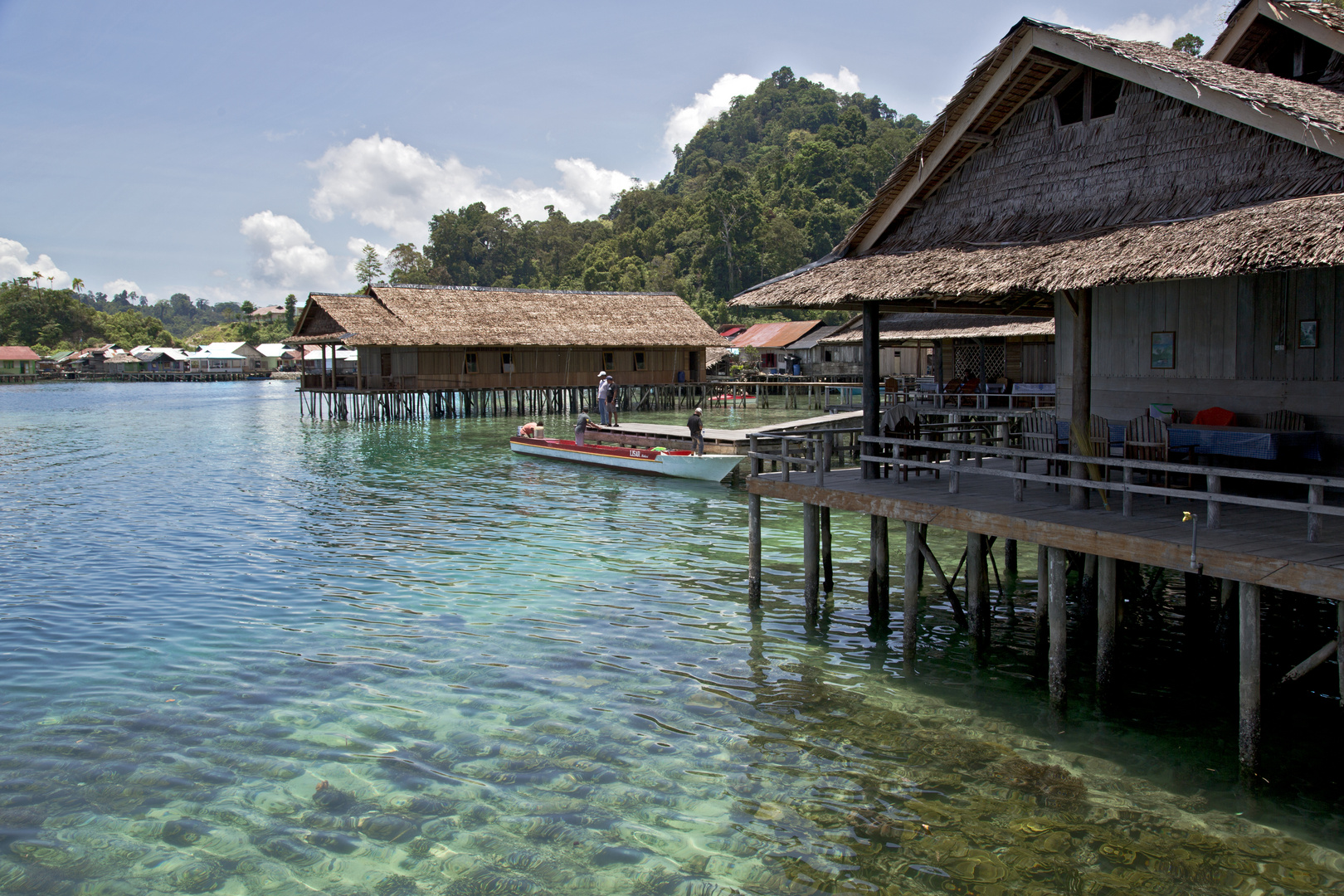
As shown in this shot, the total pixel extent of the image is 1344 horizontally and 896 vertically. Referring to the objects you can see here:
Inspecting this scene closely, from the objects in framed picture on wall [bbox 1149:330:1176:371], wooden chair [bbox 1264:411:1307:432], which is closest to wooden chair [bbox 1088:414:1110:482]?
wooden chair [bbox 1264:411:1307:432]

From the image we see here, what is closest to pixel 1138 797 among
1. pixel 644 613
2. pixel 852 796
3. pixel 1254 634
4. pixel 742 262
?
pixel 1254 634

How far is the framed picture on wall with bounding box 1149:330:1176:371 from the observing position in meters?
11.2

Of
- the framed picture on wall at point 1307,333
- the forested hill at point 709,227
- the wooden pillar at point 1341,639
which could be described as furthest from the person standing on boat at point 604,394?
the forested hill at point 709,227

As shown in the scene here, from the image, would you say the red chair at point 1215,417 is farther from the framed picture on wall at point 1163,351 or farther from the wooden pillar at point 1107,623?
the wooden pillar at point 1107,623

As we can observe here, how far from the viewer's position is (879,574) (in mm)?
11109

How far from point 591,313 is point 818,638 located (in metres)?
36.5

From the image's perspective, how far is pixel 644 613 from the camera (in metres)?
11.6

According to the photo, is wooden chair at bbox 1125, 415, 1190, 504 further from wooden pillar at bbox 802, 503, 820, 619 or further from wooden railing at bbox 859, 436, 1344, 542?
wooden pillar at bbox 802, 503, 820, 619

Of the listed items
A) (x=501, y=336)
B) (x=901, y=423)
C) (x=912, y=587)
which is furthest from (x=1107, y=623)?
Answer: (x=501, y=336)

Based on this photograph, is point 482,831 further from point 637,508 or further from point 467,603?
point 637,508

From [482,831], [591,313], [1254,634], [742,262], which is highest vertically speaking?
[742,262]

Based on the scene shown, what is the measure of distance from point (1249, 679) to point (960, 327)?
1903cm

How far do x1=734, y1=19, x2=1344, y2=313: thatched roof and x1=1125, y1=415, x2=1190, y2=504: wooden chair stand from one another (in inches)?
65.7

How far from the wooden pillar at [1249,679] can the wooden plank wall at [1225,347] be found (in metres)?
3.97
